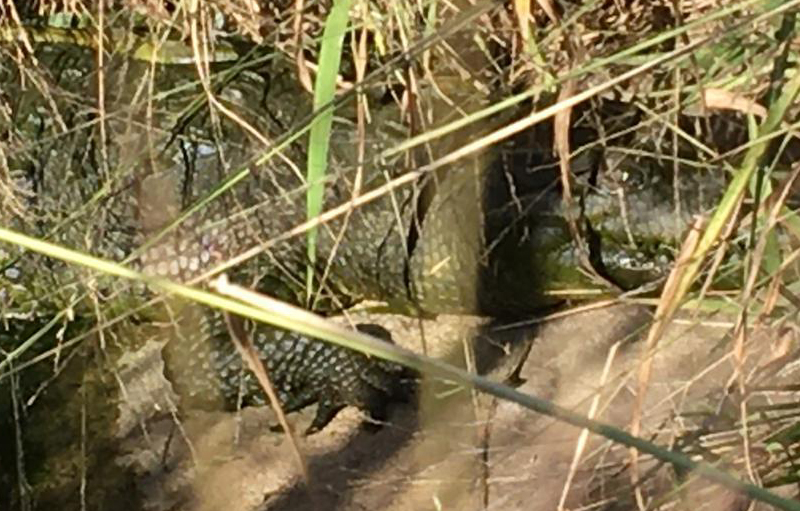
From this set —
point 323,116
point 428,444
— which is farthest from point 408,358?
point 428,444

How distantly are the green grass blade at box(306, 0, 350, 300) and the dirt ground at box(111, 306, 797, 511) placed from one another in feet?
1.30

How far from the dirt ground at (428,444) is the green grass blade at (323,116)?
0.40 metres

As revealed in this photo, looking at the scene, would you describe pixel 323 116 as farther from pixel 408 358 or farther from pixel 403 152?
pixel 408 358

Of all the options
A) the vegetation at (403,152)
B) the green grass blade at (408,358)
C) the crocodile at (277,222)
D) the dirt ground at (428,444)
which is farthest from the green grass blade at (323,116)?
the crocodile at (277,222)

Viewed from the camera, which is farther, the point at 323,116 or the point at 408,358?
the point at 323,116

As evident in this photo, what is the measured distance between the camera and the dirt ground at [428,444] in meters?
1.23

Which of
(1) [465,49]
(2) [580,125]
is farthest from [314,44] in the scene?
(2) [580,125]

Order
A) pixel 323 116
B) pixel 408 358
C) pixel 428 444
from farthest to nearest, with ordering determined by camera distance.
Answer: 1. pixel 428 444
2. pixel 323 116
3. pixel 408 358

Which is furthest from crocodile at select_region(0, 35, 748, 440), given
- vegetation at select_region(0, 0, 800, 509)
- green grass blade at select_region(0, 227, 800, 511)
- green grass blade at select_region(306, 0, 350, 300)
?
green grass blade at select_region(0, 227, 800, 511)

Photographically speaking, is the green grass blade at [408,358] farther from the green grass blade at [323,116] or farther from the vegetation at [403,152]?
the green grass blade at [323,116]

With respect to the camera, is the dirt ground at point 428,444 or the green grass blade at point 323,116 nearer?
the green grass blade at point 323,116

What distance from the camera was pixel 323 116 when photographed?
0.83m

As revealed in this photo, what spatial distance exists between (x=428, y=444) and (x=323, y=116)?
718 millimetres

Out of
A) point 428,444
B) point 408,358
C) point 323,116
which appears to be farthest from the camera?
point 428,444
